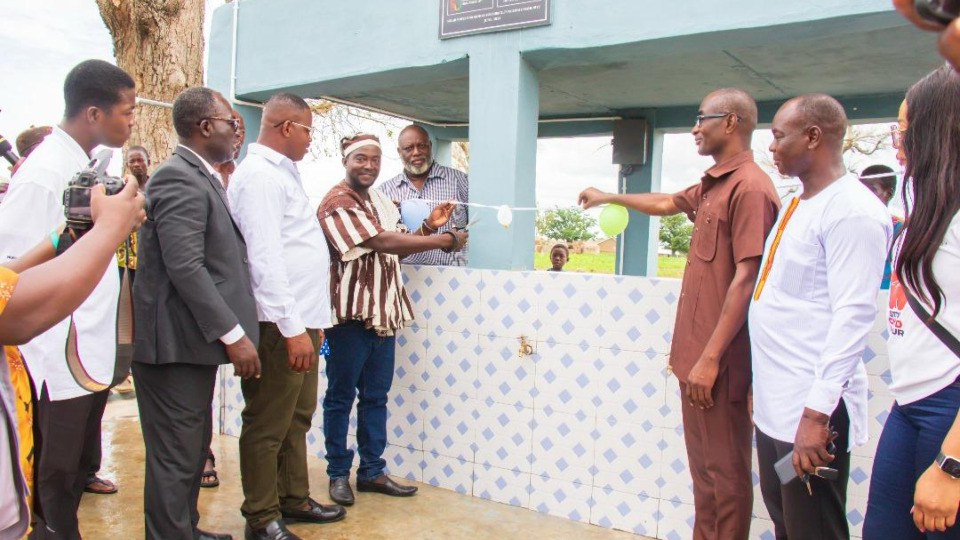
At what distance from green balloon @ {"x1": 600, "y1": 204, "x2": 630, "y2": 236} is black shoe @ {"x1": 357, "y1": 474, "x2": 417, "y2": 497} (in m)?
1.91

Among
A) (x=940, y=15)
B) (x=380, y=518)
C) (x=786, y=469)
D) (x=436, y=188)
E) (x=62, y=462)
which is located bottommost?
(x=380, y=518)

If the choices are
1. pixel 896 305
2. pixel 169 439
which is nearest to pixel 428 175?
pixel 169 439

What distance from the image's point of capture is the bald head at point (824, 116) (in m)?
2.35

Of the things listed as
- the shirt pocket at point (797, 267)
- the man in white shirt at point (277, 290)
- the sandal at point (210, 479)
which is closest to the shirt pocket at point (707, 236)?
the shirt pocket at point (797, 267)

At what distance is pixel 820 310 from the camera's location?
2.28m

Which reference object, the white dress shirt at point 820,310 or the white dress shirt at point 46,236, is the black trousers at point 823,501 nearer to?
the white dress shirt at point 820,310

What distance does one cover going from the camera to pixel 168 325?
9.25 ft

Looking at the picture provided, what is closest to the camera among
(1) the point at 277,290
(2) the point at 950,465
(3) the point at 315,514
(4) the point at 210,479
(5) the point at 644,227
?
(2) the point at 950,465

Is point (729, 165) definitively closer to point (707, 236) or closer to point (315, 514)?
point (707, 236)

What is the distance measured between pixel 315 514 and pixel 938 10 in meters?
3.50

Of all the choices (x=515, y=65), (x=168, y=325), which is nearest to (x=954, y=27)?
(x=168, y=325)

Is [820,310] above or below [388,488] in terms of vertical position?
above

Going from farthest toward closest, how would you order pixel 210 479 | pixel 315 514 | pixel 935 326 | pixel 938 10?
pixel 210 479 → pixel 315 514 → pixel 935 326 → pixel 938 10

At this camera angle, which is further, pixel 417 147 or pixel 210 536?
pixel 417 147
